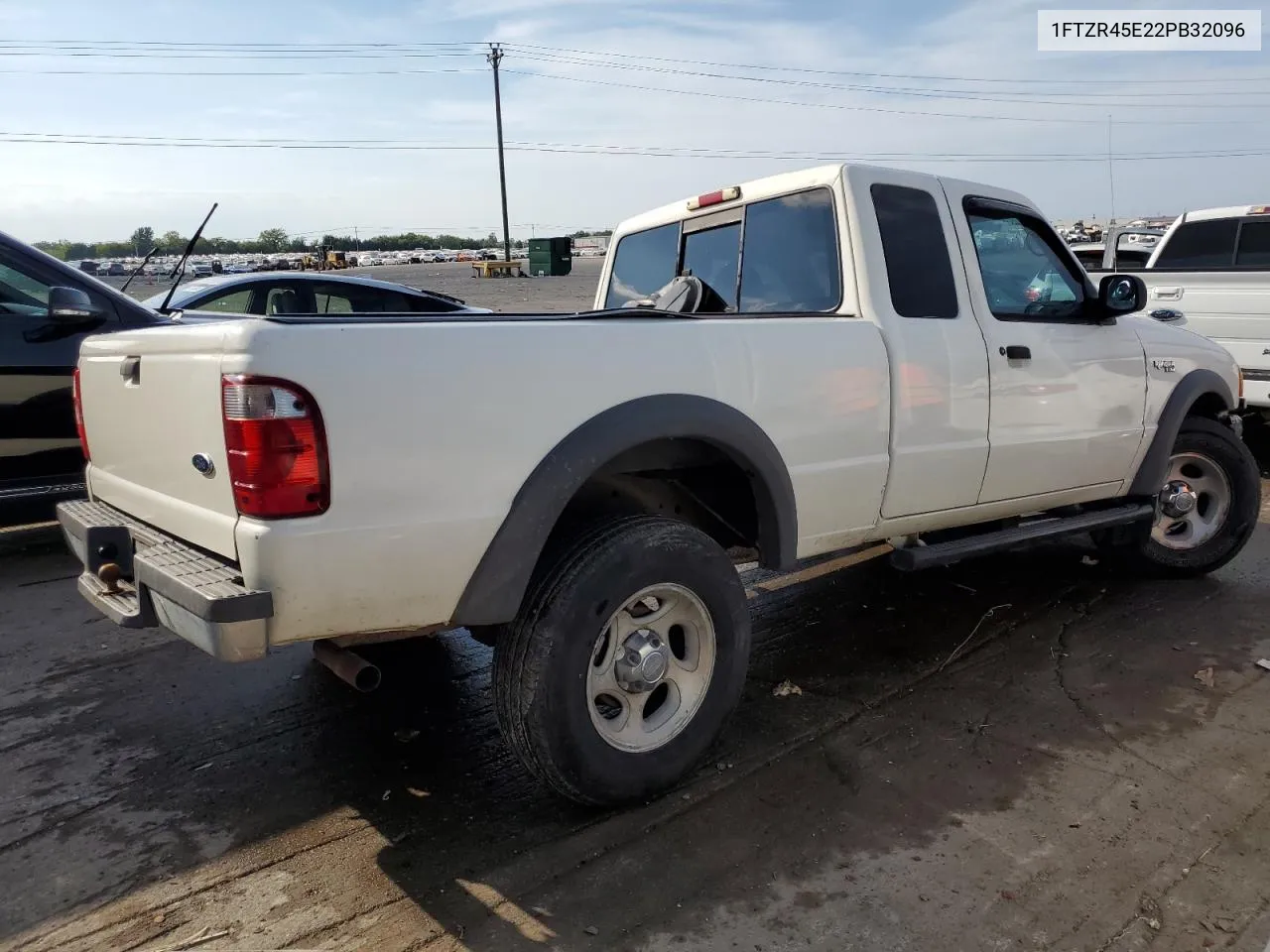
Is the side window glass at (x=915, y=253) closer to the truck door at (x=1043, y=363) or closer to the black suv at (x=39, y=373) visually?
the truck door at (x=1043, y=363)

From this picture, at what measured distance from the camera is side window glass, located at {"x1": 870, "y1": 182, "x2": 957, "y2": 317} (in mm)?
3830

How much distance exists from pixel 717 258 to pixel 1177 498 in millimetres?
2941

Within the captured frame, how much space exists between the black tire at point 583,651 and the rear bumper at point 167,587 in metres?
0.72

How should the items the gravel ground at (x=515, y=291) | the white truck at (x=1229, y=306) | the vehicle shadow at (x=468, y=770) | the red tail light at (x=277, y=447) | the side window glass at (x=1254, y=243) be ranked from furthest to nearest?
the gravel ground at (x=515, y=291) < the side window glass at (x=1254, y=243) < the white truck at (x=1229, y=306) < the vehicle shadow at (x=468, y=770) < the red tail light at (x=277, y=447)

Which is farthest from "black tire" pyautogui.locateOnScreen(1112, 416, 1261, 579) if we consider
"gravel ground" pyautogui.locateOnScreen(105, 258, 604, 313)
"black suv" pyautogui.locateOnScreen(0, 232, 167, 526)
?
"gravel ground" pyautogui.locateOnScreen(105, 258, 604, 313)

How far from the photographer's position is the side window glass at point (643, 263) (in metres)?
4.71

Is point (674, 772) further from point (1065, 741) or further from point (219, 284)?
point (219, 284)

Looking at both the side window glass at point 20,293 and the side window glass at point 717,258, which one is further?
the side window glass at point 20,293

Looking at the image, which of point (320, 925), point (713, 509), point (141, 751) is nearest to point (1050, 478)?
point (713, 509)

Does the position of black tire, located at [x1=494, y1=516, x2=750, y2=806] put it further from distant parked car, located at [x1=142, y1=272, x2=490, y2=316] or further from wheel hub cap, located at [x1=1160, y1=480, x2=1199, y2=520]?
distant parked car, located at [x1=142, y1=272, x2=490, y2=316]

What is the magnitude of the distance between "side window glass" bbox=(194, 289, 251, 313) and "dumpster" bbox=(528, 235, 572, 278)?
2298 cm

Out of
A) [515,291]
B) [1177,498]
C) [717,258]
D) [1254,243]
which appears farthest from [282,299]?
[515,291]

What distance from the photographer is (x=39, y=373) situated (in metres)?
5.30

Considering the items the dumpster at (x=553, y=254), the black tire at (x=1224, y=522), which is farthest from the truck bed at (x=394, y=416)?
the dumpster at (x=553, y=254)
